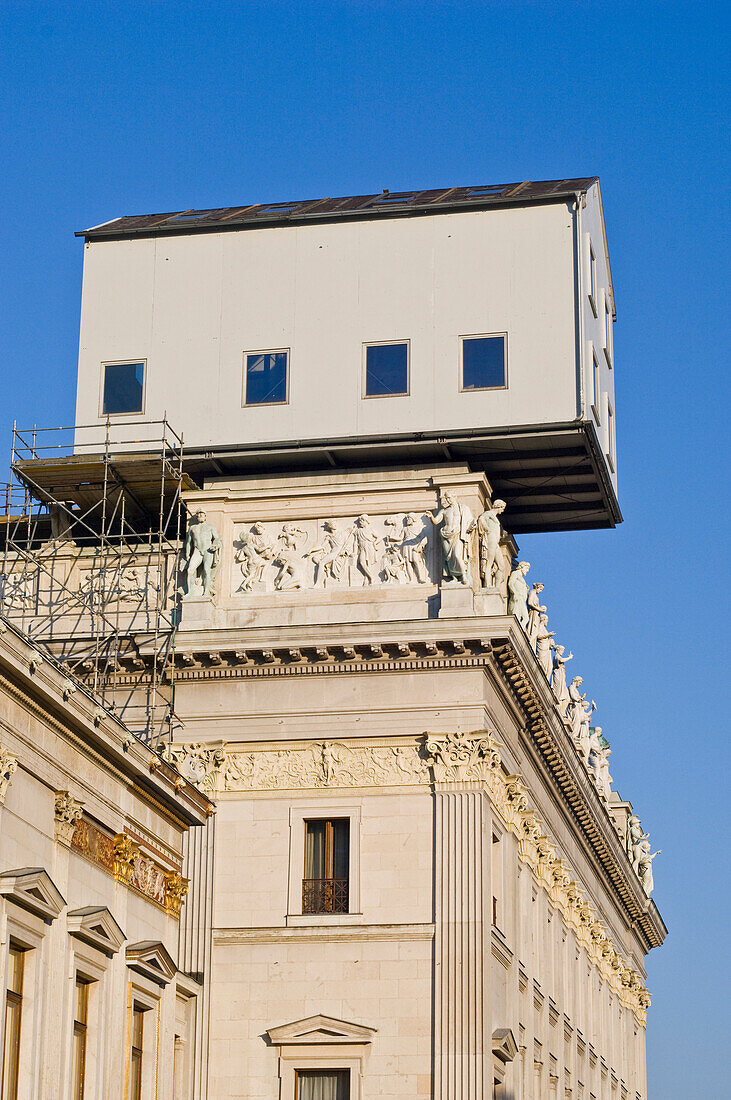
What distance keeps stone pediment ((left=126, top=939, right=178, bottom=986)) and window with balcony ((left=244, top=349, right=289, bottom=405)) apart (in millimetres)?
→ 19206

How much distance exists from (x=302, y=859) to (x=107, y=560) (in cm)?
1064

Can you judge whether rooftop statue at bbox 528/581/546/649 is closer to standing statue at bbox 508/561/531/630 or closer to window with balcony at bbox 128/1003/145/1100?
standing statue at bbox 508/561/531/630

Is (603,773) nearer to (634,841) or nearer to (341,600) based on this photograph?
(634,841)

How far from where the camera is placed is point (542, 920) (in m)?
62.7

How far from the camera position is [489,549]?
5281cm

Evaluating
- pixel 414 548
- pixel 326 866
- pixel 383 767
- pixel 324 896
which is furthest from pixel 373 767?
pixel 414 548

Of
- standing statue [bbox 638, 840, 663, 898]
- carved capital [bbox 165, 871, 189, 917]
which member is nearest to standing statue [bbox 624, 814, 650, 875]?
standing statue [bbox 638, 840, 663, 898]

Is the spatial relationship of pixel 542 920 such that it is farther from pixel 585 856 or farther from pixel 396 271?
pixel 396 271

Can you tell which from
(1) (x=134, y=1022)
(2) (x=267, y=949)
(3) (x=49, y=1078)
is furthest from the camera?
(2) (x=267, y=949)

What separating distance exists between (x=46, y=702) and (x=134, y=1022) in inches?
350

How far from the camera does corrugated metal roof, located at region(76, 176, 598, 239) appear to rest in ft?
187

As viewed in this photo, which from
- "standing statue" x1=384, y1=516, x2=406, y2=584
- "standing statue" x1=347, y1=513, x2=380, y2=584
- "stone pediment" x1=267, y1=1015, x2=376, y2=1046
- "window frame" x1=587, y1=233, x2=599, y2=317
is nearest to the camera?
"stone pediment" x1=267, y1=1015, x2=376, y2=1046

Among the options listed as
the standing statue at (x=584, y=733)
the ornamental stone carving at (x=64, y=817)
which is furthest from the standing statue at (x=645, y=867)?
the ornamental stone carving at (x=64, y=817)

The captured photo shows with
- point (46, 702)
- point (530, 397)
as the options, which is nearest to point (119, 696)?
point (530, 397)
